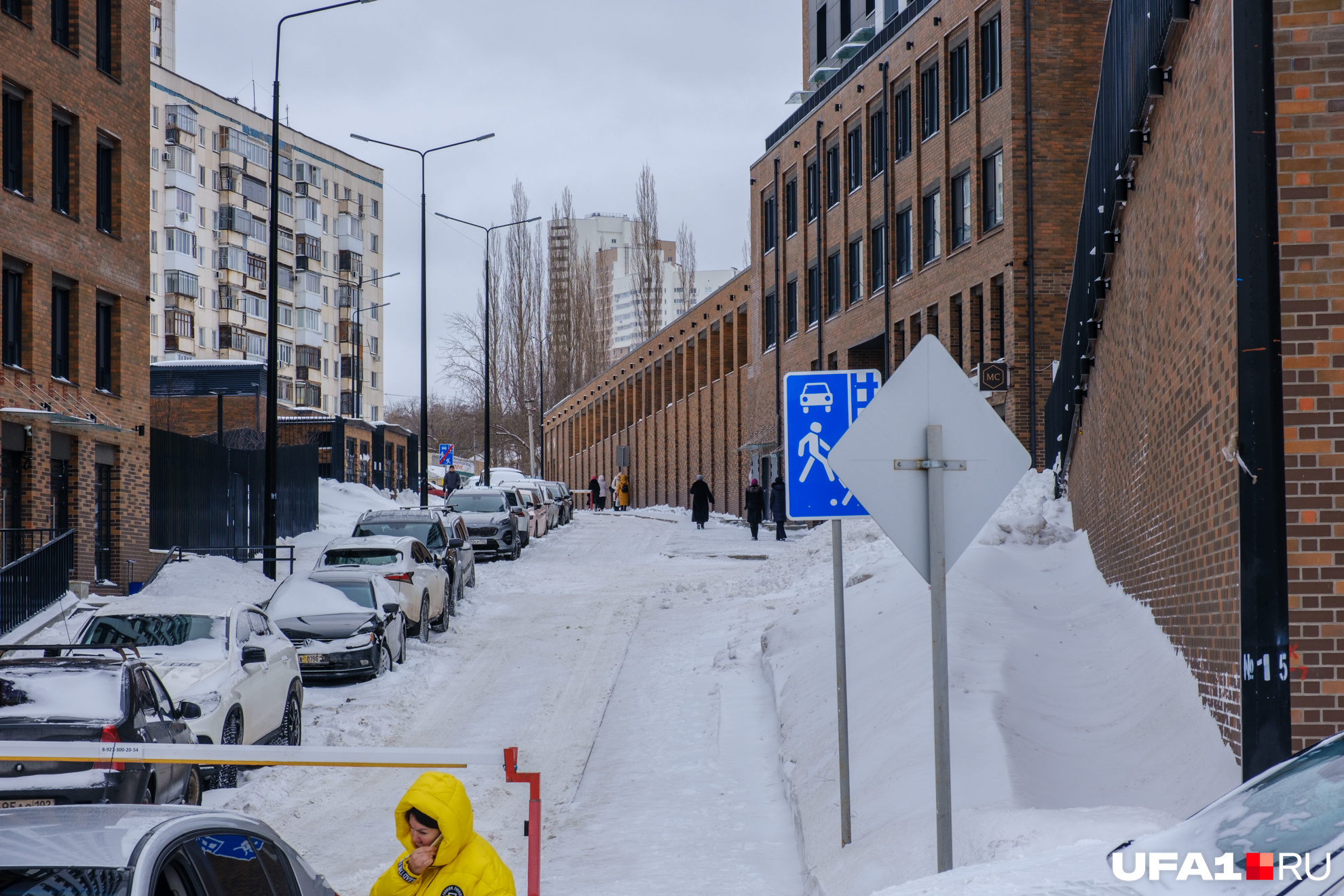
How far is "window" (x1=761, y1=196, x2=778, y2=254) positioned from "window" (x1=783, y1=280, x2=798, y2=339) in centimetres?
253

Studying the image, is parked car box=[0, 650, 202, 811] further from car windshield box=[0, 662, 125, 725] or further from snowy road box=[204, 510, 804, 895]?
snowy road box=[204, 510, 804, 895]

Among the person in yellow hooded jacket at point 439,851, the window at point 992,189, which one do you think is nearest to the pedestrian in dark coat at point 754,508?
the window at point 992,189

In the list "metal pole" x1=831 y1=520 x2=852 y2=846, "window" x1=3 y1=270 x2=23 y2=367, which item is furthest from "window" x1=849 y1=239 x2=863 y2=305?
"metal pole" x1=831 y1=520 x2=852 y2=846

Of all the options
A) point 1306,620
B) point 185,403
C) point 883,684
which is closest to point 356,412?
point 185,403

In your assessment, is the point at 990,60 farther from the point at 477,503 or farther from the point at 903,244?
the point at 477,503

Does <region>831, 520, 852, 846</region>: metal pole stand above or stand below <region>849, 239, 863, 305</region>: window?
below

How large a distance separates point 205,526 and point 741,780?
20510mm

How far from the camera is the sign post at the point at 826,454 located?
7660 millimetres

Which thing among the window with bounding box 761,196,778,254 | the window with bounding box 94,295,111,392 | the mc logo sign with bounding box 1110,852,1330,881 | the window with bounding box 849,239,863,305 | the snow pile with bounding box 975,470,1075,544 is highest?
the window with bounding box 761,196,778,254

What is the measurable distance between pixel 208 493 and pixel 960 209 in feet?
68.0

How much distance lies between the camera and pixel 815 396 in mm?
7930

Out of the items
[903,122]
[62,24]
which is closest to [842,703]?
[62,24]

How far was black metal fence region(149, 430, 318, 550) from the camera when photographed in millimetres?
26297

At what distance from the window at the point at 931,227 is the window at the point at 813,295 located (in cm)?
834
